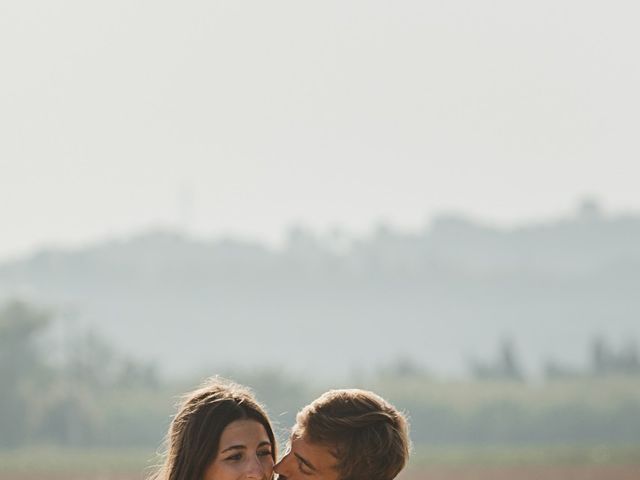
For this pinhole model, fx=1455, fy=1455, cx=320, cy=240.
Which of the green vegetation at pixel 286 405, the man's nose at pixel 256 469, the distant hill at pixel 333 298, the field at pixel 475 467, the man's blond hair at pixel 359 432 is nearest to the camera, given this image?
the man's blond hair at pixel 359 432

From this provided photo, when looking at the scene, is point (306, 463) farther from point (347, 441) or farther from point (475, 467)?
point (475, 467)

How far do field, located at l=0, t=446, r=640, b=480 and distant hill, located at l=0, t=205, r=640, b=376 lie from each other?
6839cm

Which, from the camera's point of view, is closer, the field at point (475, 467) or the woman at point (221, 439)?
the woman at point (221, 439)

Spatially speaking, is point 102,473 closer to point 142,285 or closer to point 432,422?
point 432,422

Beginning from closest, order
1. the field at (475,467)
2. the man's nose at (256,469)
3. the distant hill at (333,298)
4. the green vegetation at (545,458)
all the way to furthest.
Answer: the man's nose at (256,469)
the field at (475,467)
the green vegetation at (545,458)
the distant hill at (333,298)

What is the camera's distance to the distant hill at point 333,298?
124 meters

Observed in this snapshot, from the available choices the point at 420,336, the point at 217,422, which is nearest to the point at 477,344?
the point at 420,336

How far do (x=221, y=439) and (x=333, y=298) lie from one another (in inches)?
5259

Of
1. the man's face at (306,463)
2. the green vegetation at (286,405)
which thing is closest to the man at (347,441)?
the man's face at (306,463)

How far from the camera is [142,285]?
5226 inches

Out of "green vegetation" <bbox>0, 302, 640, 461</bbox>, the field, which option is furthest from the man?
"green vegetation" <bbox>0, 302, 640, 461</bbox>

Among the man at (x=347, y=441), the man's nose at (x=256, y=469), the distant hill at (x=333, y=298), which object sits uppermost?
the man at (x=347, y=441)

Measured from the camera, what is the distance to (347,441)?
3.66 metres

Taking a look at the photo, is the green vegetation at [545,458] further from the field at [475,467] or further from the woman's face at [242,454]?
the woman's face at [242,454]
